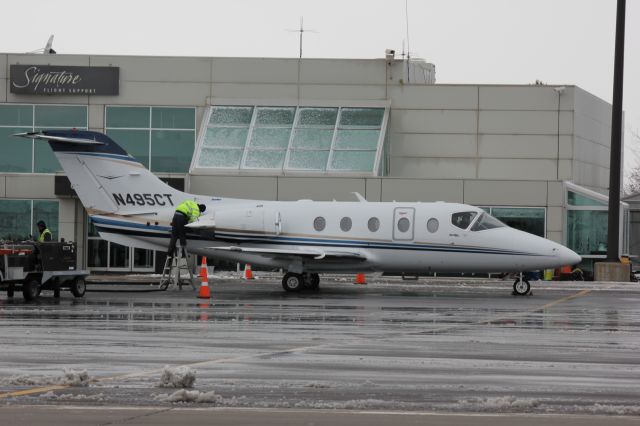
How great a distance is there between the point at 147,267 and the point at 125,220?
1071 cm

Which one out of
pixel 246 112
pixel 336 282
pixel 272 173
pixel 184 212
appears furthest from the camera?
pixel 246 112

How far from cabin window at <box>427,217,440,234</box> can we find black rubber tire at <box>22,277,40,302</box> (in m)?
9.85

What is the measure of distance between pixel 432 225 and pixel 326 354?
1495cm

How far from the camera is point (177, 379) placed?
11156 millimetres

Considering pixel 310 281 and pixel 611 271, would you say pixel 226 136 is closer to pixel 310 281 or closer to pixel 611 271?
pixel 310 281

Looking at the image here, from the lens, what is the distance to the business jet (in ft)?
93.9

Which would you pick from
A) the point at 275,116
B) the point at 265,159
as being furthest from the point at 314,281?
the point at 275,116

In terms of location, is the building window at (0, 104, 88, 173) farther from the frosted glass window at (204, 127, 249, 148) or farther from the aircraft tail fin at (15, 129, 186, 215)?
the aircraft tail fin at (15, 129, 186, 215)

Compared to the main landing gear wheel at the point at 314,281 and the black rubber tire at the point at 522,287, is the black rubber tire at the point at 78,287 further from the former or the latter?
the black rubber tire at the point at 522,287

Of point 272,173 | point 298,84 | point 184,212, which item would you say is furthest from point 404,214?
point 298,84

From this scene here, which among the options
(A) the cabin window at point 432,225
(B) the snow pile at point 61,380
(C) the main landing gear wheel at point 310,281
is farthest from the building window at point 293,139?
(B) the snow pile at point 61,380

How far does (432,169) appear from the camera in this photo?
43.4 meters

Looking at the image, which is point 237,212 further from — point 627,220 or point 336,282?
point 627,220

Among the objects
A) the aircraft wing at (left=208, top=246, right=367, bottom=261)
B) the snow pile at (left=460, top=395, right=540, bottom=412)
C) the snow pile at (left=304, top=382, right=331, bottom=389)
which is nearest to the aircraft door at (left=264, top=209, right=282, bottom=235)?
the aircraft wing at (left=208, top=246, right=367, bottom=261)
